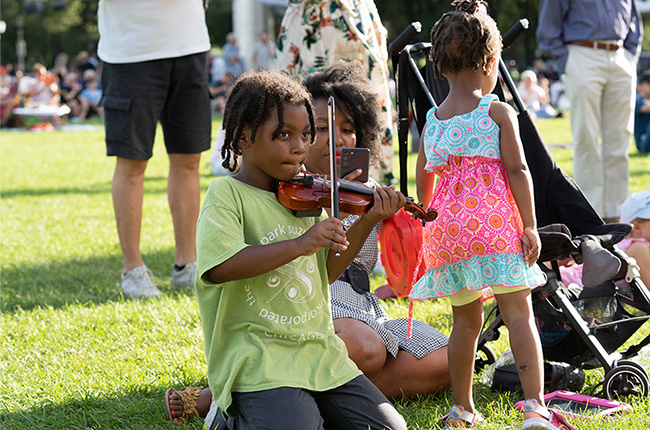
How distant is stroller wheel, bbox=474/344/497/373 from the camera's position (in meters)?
3.44

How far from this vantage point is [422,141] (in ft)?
9.65

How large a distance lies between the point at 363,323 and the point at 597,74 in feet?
13.6

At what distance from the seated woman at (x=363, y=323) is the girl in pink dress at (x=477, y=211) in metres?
0.31

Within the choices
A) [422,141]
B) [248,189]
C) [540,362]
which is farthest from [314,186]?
[540,362]

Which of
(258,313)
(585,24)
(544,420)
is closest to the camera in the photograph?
(258,313)

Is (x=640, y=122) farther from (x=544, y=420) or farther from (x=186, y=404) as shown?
(x=186, y=404)

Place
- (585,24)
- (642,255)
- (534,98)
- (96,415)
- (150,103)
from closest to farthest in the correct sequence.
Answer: (96,415), (642,255), (150,103), (585,24), (534,98)

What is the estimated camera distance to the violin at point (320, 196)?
244cm

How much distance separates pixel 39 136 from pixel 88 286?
14.4m

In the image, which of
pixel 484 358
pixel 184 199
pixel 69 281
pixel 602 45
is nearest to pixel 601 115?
pixel 602 45

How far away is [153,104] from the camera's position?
4566 mm

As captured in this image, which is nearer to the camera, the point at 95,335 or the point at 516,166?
the point at 516,166

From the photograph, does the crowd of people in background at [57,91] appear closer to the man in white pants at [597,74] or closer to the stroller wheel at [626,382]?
the man in white pants at [597,74]

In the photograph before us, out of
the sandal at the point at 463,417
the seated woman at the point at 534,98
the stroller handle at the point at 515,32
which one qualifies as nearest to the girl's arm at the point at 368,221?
the sandal at the point at 463,417
